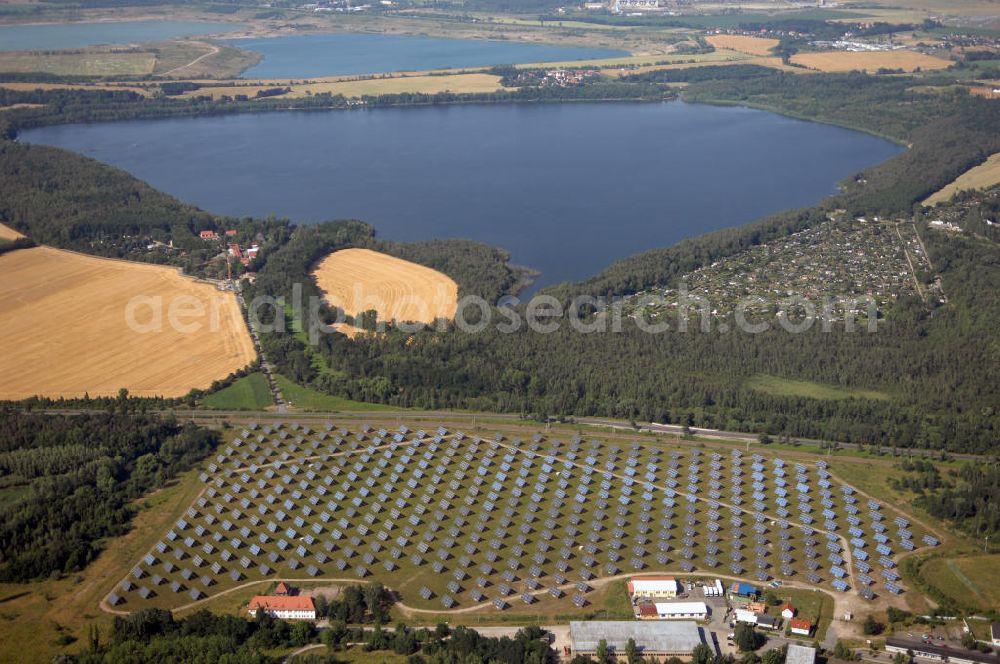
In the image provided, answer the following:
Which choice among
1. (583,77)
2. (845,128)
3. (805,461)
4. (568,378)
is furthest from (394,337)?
(583,77)

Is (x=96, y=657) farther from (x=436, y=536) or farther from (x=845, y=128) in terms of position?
(x=845, y=128)

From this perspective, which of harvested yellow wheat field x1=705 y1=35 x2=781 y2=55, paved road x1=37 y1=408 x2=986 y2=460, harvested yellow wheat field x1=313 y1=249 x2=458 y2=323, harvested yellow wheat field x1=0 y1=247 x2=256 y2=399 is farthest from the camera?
harvested yellow wheat field x1=705 y1=35 x2=781 y2=55

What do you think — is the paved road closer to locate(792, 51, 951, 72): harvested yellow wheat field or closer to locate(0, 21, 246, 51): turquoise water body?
locate(792, 51, 951, 72): harvested yellow wheat field

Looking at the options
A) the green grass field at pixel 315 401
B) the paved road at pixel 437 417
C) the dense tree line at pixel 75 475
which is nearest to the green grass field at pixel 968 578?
the paved road at pixel 437 417

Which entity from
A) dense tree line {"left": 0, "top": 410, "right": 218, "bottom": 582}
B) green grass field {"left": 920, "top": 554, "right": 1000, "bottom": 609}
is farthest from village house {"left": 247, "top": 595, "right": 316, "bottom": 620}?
green grass field {"left": 920, "top": 554, "right": 1000, "bottom": 609}

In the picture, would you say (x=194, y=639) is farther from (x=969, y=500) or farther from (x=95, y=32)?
(x=95, y=32)

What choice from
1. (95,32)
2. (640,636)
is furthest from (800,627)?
(95,32)
